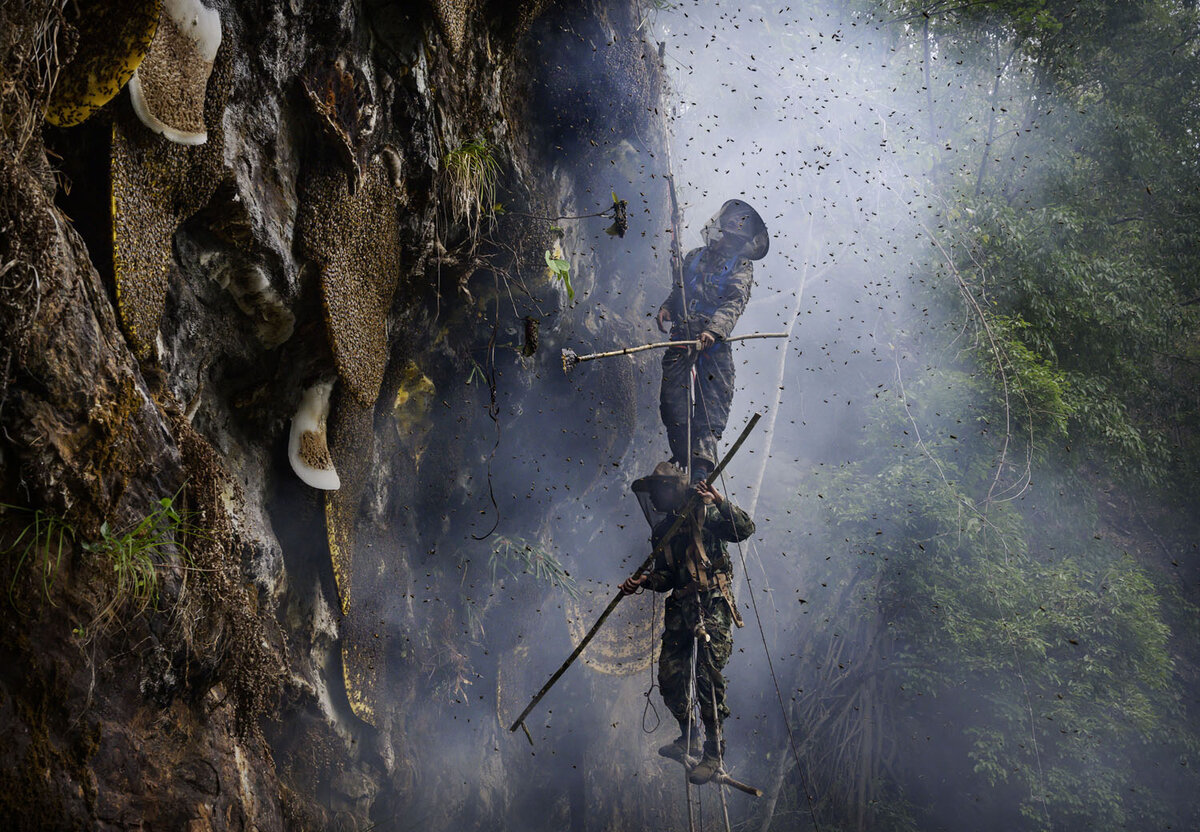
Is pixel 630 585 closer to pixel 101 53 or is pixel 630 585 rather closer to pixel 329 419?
pixel 329 419

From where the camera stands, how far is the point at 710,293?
6.35 meters

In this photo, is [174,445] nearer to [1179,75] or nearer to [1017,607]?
[1017,607]

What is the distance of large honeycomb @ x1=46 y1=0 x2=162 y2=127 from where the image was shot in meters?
1.88

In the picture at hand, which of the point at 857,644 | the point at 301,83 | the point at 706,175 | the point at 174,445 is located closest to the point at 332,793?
the point at 174,445

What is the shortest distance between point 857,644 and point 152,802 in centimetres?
789

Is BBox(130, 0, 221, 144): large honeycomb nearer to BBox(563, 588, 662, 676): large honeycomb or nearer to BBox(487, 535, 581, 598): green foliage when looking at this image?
BBox(487, 535, 581, 598): green foliage

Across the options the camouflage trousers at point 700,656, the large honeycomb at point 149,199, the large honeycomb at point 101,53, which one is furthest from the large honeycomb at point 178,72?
the camouflage trousers at point 700,656

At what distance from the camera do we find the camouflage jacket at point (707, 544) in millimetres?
5156

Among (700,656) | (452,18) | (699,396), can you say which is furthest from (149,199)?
(699,396)

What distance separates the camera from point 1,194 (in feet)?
5.51

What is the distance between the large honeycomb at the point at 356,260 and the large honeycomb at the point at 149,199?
2.28 feet

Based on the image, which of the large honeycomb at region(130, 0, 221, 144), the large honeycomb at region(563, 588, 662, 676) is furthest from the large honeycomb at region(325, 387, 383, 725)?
the large honeycomb at region(563, 588, 662, 676)

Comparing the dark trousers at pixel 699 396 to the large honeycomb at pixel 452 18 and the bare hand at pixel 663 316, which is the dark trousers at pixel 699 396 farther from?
the large honeycomb at pixel 452 18

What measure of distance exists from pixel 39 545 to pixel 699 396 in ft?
16.4
